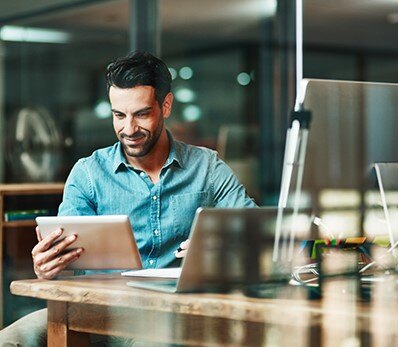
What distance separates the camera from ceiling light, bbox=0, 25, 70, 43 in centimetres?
389

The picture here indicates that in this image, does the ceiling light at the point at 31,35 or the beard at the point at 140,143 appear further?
the ceiling light at the point at 31,35

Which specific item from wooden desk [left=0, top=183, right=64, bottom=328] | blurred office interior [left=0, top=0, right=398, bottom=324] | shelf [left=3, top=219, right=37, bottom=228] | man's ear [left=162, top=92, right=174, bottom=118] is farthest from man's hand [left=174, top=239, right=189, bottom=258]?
blurred office interior [left=0, top=0, right=398, bottom=324]

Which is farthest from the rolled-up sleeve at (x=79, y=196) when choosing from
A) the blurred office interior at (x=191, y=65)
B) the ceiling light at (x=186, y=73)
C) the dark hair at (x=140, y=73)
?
the ceiling light at (x=186, y=73)

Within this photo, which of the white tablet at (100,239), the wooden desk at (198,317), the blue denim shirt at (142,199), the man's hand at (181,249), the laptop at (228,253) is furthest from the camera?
the blue denim shirt at (142,199)

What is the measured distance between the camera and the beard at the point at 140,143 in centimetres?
255

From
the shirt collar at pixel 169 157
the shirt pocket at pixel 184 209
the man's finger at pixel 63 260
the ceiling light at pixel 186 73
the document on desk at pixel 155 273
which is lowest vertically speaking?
the document on desk at pixel 155 273

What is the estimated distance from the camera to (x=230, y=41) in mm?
4008

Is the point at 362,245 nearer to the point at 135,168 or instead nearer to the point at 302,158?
the point at 302,158

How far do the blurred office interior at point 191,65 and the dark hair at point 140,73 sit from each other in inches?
36.4

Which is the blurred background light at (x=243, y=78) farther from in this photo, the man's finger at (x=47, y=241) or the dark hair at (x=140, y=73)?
the man's finger at (x=47, y=241)

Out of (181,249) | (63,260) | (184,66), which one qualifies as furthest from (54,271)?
(184,66)

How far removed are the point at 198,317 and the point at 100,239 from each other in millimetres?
353

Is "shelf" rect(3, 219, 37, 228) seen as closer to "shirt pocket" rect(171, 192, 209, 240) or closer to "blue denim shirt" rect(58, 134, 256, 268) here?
"blue denim shirt" rect(58, 134, 256, 268)

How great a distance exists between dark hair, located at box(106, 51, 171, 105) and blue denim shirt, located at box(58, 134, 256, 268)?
0.58 feet
